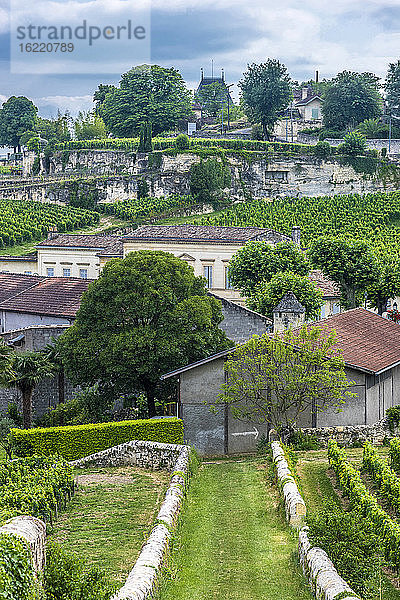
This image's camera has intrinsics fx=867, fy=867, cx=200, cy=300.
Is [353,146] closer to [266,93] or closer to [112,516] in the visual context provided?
[266,93]

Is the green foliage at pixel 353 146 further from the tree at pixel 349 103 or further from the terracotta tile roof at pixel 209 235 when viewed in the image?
the terracotta tile roof at pixel 209 235

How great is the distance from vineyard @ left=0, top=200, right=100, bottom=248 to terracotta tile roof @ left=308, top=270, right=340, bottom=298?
24.1m

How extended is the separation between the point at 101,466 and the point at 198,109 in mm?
92692

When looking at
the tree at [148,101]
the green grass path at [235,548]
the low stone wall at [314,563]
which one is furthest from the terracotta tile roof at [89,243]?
the tree at [148,101]

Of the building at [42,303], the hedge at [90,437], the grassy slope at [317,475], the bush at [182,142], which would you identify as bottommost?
the hedge at [90,437]

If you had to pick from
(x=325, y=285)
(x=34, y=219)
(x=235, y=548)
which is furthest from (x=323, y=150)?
(x=235, y=548)

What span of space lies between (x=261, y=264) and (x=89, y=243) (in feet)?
44.8

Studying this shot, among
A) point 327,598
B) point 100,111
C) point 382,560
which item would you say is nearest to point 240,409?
point 382,560

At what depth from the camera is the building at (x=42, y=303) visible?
110ft

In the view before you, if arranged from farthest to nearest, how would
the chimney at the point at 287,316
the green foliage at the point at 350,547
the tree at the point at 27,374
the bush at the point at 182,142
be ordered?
1. the bush at the point at 182,142
2. the chimney at the point at 287,316
3. the tree at the point at 27,374
4. the green foliage at the point at 350,547

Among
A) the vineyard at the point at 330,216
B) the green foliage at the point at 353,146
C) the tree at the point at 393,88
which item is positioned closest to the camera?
the vineyard at the point at 330,216

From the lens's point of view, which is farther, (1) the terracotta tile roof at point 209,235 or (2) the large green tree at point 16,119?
(2) the large green tree at point 16,119

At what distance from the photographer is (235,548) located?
45.7 ft

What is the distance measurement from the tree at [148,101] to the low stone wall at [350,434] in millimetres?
68914
